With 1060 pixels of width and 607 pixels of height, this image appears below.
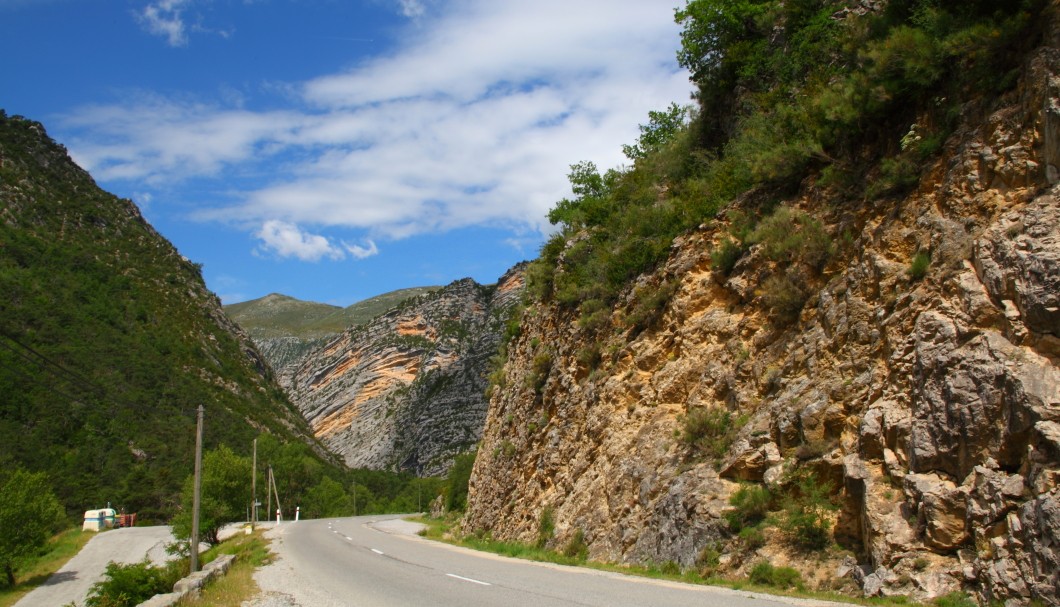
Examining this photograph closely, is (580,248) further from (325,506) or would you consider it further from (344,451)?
(344,451)

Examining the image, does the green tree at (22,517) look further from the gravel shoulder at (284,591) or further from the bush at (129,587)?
the gravel shoulder at (284,591)

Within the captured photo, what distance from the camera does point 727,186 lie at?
1997 cm

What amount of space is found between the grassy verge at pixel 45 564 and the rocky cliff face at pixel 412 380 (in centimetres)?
6436

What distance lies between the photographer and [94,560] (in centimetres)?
4144

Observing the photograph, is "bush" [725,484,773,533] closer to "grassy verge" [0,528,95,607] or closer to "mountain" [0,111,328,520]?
"grassy verge" [0,528,95,607]

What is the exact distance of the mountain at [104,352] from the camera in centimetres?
6366

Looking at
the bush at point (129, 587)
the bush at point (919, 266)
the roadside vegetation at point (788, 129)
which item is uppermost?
the roadside vegetation at point (788, 129)

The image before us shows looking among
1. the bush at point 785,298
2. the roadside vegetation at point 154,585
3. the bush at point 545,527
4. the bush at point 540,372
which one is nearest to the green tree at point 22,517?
the roadside vegetation at point 154,585

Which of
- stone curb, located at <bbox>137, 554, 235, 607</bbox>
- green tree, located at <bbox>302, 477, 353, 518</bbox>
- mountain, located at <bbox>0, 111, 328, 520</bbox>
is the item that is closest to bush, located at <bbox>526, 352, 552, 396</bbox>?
stone curb, located at <bbox>137, 554, 235, 607</bbox>

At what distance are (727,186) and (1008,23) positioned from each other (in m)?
8.48

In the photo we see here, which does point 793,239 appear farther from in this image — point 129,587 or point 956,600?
point 129,587

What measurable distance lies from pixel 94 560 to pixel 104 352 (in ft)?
120

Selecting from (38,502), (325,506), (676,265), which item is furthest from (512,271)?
(676,265)

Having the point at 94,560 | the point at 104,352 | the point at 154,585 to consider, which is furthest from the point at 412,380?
the point at 154,585
